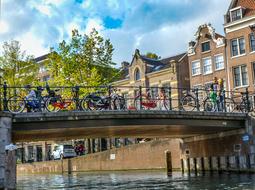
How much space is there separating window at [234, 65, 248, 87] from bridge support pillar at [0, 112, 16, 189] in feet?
87.2

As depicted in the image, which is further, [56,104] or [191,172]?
[191,172]

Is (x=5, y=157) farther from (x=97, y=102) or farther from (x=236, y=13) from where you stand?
(x=236, y=13)

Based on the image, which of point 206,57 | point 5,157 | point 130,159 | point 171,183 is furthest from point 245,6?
point 5,157

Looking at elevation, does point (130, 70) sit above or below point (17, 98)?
above

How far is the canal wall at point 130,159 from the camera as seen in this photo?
32594 millimetres

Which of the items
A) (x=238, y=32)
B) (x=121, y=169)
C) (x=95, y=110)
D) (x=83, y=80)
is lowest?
(x=121, y=169)

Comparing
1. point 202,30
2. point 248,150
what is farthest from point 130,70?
point 248,150

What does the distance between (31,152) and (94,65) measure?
29109 mm

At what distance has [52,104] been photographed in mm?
20641

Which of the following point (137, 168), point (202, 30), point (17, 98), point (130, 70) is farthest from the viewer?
point (130, 70)

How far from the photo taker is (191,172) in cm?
2931

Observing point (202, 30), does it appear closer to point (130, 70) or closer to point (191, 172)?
point (130, 70)

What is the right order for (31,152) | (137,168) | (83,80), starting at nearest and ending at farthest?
(137,168) < (83,80) < (31,152)

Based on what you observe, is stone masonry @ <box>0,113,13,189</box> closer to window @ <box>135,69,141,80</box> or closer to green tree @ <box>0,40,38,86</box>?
green tree @ <box>0,40,38,86</box>
